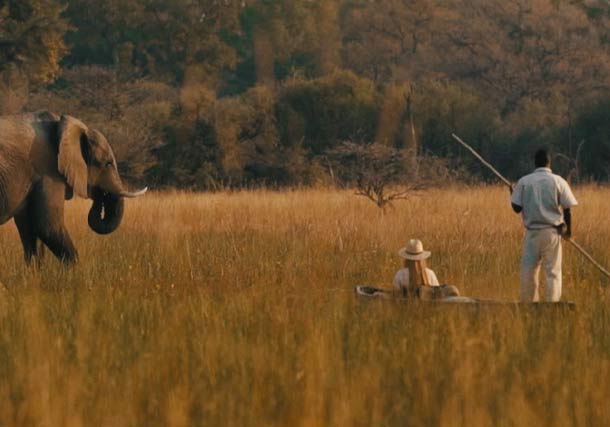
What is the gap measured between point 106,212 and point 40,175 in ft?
4.23

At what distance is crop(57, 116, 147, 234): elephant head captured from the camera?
1130 centimetres

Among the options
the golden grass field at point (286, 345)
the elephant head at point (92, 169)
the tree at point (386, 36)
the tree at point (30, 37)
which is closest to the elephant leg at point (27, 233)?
the golden grass field at point (286, 345)

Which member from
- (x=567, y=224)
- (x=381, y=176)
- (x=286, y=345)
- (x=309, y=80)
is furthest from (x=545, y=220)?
(x=309, y=80)

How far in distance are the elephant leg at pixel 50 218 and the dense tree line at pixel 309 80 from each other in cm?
1180

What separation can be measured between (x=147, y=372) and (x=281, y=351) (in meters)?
0.86

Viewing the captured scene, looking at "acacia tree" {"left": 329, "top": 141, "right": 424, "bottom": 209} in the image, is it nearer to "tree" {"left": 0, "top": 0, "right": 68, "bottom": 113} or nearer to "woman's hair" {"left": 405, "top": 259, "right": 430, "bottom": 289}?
"tree" {"left": 0, "top": 0, "right": 68, "bottom": 113}

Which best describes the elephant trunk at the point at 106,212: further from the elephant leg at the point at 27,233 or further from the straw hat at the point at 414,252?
the straw hat at the point at 414,252

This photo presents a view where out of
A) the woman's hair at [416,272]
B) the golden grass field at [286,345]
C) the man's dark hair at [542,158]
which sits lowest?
the golden grass field at [286,345]

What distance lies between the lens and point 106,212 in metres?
12.4

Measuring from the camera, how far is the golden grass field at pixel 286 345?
491cm

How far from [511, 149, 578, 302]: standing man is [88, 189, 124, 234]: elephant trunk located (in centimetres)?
471

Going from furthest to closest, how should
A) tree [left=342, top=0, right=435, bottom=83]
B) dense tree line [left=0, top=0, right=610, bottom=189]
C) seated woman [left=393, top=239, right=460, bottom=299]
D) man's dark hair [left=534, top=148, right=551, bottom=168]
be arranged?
1. tree [left=342, top=0, right=435, bottom=83]
2. dense tree line [left=0, top=0, right=610, bottom=189]
3. man's dark hair [left=534, top=148, right=551, bottom=168]
4. seated woman [left=393, top=239, right=460, bottom=299]

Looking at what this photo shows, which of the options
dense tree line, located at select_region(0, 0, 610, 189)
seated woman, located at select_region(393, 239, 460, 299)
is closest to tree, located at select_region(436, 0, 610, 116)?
dense tree line, located at select_region(0, 0, 610, 189)

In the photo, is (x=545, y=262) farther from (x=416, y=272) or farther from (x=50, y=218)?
(x=50, y=218)
